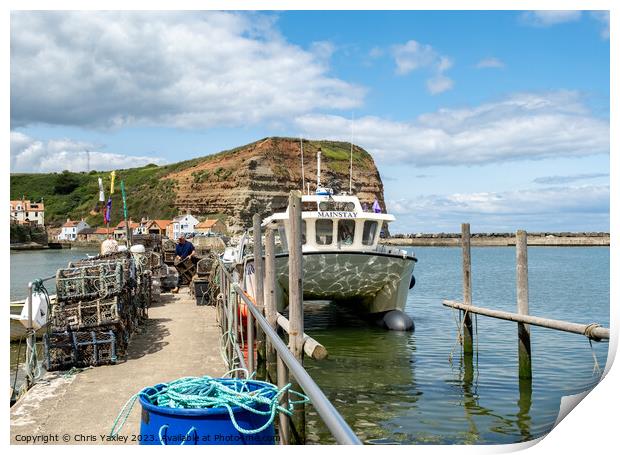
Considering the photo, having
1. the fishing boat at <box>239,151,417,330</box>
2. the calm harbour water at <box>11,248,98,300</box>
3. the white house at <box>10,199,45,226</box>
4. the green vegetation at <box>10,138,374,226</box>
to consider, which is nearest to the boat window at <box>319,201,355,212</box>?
the fishing boat at <box>239,151,417,330</box>

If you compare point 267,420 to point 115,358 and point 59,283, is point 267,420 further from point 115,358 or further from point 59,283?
point 59,283

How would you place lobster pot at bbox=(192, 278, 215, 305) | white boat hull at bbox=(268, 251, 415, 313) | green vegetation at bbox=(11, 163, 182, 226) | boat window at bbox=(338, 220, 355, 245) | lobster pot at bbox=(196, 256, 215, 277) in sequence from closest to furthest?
white boat hull at bbox=(268, 251, 415, 313), boat window at bbox=(338, 220, 355, 245), lobster pot at bbox=(192, 278, 215, 305), lobster pot at bbox=(196, 256, 215, 277), green vegetation at bbox=(11, 163, 182, 226)

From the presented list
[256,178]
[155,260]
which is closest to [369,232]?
[155,260]

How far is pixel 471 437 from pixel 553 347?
7.60m

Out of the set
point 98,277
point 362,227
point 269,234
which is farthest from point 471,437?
point 362,227

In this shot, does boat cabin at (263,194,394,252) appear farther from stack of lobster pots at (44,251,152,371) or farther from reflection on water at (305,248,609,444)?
stack of lobster pots at (44,251,152,371)

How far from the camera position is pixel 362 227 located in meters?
15.2

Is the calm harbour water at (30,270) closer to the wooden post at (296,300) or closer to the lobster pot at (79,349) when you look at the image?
the lobster pot at (79,349)

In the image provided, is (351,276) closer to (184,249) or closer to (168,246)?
(184,249)

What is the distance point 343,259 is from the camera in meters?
14.2

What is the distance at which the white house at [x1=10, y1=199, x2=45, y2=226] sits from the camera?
10725cm

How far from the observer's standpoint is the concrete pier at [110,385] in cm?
601

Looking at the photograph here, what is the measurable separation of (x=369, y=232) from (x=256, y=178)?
8452 centimetres

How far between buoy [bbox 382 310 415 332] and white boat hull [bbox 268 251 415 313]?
23cm
